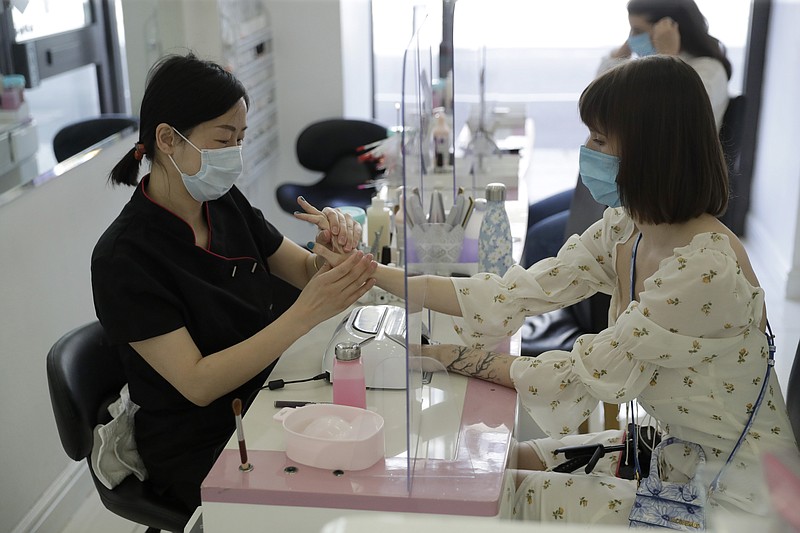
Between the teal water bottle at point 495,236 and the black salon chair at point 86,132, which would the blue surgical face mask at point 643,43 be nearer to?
the teal water bottle at point 495,236

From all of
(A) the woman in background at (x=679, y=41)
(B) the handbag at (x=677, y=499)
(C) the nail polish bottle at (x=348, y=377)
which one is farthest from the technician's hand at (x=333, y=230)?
(A) the woman in background at (x=679, y=41)

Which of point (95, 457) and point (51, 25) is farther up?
point (51, 25)

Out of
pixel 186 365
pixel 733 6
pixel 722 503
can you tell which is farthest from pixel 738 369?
pixel 733 6

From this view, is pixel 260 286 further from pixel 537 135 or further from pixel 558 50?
pixel 537 135

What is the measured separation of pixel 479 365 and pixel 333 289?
0.31 meters

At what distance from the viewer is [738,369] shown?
146 centimetres

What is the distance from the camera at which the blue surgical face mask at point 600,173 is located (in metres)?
1.53

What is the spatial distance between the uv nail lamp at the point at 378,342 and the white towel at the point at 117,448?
1.36 ft

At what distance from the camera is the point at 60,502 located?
245cm

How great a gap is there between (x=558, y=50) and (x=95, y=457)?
15.1 ft

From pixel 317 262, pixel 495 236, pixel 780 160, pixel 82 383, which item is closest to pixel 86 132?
pixel 317 262

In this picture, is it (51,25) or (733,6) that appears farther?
(733,6)

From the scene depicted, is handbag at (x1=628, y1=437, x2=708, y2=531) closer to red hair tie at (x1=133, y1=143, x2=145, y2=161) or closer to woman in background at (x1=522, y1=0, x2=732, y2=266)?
red hair tie at (x1=133, y1=143, x2=145, y2=161)

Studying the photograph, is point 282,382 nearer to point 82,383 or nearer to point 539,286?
point 82,383
